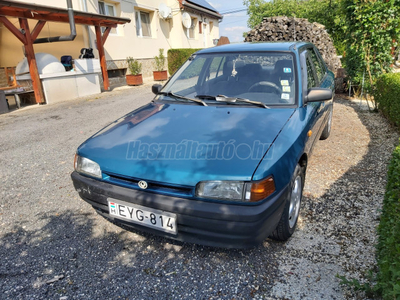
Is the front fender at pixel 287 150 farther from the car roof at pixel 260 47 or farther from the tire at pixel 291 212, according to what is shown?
the car roof at pixel 260 47

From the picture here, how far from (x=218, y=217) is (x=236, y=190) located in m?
0.22

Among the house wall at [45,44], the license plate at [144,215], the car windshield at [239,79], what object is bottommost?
the license plate at [144,215]

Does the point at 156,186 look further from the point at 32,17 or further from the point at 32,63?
the point at 32,17

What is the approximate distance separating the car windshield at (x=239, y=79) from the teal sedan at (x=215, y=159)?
13 mm

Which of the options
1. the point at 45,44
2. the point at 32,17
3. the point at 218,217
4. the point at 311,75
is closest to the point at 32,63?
the point at 32,17

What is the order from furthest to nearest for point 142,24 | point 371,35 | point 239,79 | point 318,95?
point 142,24, point 371,35, point 239,79, point 318,95

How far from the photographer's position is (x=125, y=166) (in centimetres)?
223

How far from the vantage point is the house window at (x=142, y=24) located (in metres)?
17.8

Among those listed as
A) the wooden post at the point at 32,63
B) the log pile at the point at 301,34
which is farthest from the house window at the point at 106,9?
the log pile at the point at 301,34

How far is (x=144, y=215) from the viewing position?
86.4 inches

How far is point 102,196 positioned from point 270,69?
86.9 inches

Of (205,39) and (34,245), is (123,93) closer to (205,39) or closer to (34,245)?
(34,245)

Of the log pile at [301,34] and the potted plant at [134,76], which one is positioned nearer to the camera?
the log pile at [301,34]

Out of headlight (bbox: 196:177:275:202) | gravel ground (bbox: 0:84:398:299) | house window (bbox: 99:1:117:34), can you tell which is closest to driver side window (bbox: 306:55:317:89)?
gravel ground (bbox: 0:84:398:299)
